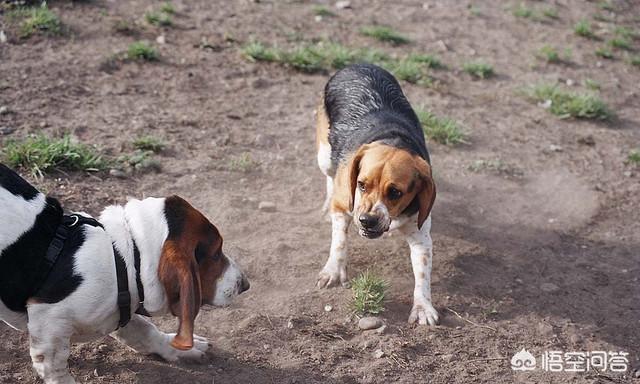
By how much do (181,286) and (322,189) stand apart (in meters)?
3.09

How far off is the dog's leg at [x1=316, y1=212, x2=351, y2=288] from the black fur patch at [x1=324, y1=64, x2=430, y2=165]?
0.55 meters

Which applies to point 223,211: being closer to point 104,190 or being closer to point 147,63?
point 104,190

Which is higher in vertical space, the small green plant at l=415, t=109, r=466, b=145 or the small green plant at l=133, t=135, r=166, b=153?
the small green plant at l=133, t=135, r=166, b=153

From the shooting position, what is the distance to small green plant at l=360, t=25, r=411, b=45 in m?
9.30

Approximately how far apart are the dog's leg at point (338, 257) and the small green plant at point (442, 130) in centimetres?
237

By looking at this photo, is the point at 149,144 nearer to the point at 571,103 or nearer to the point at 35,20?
the point at 35,20

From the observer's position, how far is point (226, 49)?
847cm

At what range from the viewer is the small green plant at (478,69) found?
346 inches

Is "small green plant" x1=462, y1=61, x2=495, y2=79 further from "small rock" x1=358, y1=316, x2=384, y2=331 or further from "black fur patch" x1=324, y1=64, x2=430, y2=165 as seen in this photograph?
"small rock" x1=358, y1=316, x2=384, y2=331

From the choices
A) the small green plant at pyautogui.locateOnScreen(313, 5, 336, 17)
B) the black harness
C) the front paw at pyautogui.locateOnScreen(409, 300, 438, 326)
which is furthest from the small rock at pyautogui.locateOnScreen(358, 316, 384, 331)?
the small green plant at pyautogui.locateOnScreen(313, 5, 336, 17)

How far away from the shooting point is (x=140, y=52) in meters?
7.85

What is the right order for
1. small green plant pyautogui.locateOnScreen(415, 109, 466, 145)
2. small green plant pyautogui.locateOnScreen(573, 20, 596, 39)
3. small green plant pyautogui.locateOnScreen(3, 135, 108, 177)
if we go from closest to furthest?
1. small green plant pyautogui.locateOnScreen(3, 135, 108, 177)
2. small green plant pyautogui.locateOnScreen(415, 109, 466, 145)
3. small green plant pyautogui.locateOnScreen(573, 20, 596, 39)

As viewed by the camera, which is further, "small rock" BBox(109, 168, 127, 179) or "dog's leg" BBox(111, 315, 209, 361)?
"small rock" BBox(109, 168, 127, 179)

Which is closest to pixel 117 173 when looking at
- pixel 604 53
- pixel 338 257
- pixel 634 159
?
pixel 338 257
